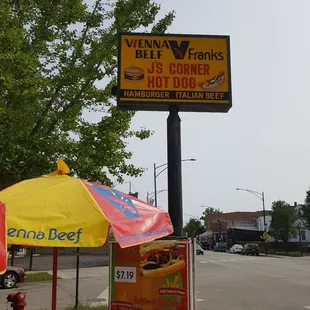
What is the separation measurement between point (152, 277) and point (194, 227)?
405ft

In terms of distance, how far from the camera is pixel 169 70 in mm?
8406

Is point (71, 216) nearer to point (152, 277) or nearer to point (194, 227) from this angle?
point (152, 277)

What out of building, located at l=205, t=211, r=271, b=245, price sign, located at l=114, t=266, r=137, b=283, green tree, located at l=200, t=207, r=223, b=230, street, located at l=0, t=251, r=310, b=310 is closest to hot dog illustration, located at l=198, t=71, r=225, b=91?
price sign, located at l=114, t=266, r=137, b=283

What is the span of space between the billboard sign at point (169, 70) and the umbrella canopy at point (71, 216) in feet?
11.1

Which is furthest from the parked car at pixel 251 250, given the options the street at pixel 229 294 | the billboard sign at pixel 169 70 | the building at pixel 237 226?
the billboard sign at pixel 169 70

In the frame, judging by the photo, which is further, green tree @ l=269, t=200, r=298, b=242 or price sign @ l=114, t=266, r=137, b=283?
green tree @ l=269, t=200, r=298, b=242

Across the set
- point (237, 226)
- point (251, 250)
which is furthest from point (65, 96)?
point (237, 226)

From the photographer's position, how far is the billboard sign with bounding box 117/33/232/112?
838 cm

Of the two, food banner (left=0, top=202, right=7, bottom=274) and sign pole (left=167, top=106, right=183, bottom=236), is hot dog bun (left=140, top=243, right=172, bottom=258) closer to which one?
sign pole (left=167, top=106, right=183, bottom=236)

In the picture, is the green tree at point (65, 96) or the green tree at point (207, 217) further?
the green tree at point (207, 217)

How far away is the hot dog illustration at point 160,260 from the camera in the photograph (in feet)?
19.9

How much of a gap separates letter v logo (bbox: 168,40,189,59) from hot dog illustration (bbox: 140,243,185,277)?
149 inches

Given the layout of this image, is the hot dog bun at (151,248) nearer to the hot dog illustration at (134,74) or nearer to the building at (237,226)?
the hot dog illustration at (134,74)

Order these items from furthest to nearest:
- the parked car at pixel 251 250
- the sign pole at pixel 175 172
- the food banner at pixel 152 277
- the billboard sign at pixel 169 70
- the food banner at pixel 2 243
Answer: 1. the parked car at pixel 251 250
2. the billboard sign at pixel 169 70
3. the sign pole at pixel 175 172
4. the food banner at pixel 152 277
5. the food banner at pixel 2 243
